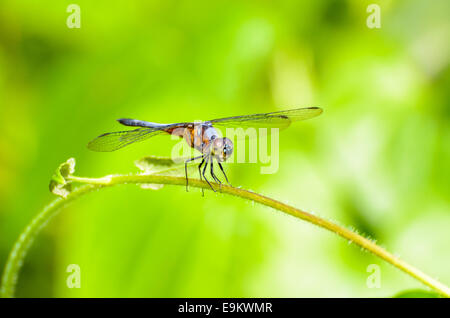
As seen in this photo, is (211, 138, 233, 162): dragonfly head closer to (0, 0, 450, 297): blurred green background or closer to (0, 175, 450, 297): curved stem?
(0, 0, 450, 297): blurred green background

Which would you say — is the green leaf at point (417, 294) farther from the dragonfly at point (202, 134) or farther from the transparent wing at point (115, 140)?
the transparent wing at point (115, 140)

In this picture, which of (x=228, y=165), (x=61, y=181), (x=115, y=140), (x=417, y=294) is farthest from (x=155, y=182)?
(x=228, y=165)

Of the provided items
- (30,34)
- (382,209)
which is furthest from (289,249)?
(30,34)

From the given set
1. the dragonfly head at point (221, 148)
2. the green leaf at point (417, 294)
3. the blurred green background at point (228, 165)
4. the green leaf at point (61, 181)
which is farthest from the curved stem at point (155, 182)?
the blurred green background at point (228, 165)

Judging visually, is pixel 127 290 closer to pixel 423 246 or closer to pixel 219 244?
pixel 219 244

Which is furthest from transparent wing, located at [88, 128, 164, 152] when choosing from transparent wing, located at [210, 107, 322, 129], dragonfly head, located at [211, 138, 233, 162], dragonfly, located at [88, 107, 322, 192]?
transparent wing, located at [210, 107, 322, 129]
